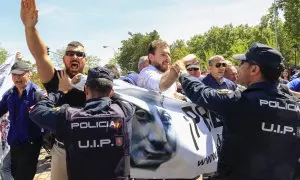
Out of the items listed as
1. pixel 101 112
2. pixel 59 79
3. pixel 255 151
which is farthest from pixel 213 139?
pixel 59 79

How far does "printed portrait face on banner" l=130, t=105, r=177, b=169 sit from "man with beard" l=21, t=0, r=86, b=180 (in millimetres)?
614

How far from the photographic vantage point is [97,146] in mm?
2803

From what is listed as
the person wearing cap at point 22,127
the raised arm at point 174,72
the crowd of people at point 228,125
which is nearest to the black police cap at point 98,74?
the crowd of people at point 228,125

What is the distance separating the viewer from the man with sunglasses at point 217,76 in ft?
16.0

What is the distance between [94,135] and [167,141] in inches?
27.8

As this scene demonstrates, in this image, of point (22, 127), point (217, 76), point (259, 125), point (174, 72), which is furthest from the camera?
point (217, 76)

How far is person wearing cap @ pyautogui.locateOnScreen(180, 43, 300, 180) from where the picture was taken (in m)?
2.71

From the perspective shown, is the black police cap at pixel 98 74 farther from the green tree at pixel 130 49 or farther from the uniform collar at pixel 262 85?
the green tree at pixel 130 49

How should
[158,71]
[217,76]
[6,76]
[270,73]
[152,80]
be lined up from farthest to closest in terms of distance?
[6,76], [217,76], [158,71], [152,80], [270,73]

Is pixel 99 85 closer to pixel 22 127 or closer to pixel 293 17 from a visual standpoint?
pixel 22 127

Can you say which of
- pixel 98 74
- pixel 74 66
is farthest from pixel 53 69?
pixel 98 74

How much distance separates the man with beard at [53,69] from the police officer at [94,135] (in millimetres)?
453

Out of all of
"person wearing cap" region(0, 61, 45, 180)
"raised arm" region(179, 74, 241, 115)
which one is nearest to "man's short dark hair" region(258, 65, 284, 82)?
"raised arm" region(179, 74, 241, 115)

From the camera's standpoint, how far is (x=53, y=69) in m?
3.60
